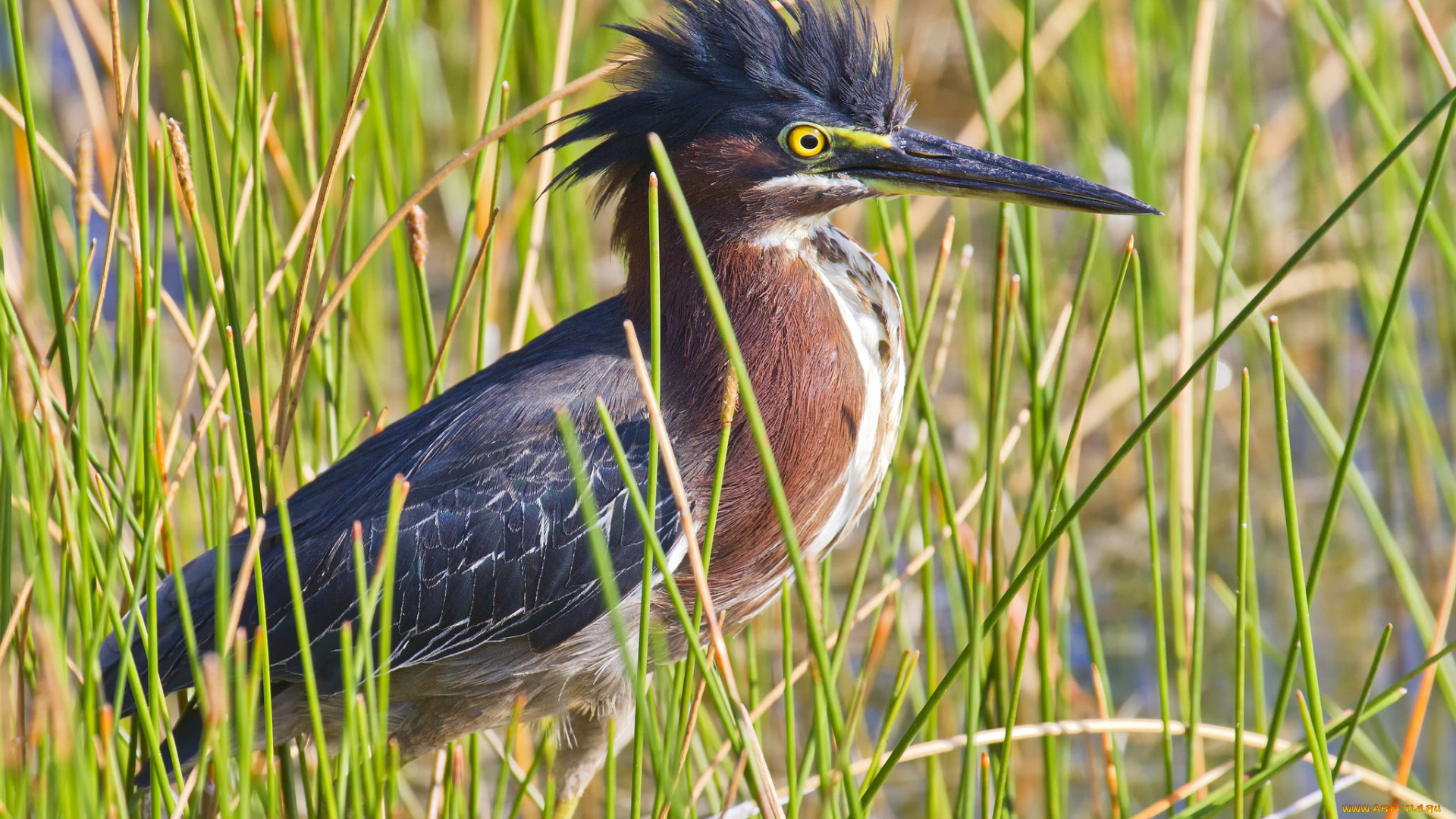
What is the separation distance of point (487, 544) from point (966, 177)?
115cm

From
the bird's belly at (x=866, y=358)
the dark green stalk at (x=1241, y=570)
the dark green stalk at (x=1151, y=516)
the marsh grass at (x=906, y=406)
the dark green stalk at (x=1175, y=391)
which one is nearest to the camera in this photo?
the dark green stalk at (x=1175, y=391)

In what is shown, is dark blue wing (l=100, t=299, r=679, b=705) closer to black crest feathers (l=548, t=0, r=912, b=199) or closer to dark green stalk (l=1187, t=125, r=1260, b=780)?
black crest feathers (l=548, t=0, r=912, b=199)

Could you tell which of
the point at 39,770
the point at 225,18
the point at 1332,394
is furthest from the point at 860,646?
the point at 225,18

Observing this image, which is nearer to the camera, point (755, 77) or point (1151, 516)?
point (1151, 516)

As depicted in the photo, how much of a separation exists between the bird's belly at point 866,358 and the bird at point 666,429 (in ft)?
0.05

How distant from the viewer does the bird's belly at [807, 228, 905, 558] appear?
2771mm

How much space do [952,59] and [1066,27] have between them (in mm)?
2697

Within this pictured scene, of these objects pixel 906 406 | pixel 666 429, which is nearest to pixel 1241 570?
pixel 906 406

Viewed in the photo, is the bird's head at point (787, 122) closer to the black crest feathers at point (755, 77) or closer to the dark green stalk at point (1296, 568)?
the black crest feathers at point (755, 77)

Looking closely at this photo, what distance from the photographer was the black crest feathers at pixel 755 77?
2602 millimetres

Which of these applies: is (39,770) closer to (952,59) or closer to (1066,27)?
(1066,27)

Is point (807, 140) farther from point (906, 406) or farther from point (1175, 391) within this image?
point (1175, 391)

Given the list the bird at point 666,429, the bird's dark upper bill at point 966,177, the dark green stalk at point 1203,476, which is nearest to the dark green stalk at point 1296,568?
the dark green stalk at point 1203,476

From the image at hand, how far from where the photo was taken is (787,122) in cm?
262
